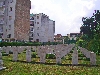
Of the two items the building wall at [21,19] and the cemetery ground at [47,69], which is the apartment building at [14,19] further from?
the cemetery ground at [47,69]

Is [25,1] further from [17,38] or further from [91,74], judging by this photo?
[91,74]

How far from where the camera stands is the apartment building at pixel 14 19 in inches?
2581

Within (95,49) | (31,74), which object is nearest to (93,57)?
(31,74)

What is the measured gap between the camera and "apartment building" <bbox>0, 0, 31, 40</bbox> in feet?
215

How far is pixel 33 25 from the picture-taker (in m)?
102

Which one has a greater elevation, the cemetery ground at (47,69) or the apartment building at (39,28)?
the apartment building at (39,28)

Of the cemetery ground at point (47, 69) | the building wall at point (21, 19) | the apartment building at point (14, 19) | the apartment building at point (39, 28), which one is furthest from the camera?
the apartment building at point (39, 28)

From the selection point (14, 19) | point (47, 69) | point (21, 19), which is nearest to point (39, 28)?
point (21, 19)

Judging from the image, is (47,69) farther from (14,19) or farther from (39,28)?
(39,28)

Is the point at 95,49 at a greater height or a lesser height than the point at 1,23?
lesser

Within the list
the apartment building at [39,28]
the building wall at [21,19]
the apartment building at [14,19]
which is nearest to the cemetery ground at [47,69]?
the apartment building at [14,19]

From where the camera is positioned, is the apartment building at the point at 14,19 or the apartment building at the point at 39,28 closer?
the apartment building at the point at 14,19

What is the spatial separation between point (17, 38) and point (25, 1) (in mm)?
14143

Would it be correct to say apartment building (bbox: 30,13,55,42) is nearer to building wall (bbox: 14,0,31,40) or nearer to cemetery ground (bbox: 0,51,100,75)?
building wall (bbox: 14,0,31,40)
